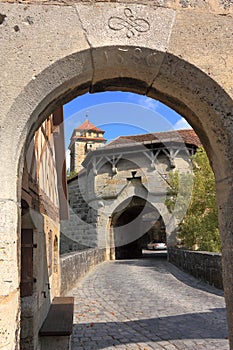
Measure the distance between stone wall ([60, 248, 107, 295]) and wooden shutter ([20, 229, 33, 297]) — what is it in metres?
4.21

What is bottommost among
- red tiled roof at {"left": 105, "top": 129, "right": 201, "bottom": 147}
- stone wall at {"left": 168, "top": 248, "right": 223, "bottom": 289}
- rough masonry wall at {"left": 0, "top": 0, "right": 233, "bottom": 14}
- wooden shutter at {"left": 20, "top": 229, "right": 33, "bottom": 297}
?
stone wall at {"left": 168, "top": 248, "right": 223, "bottom": 289}

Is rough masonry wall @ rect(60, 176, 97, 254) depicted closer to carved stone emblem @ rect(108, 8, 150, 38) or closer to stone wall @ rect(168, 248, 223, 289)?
stone wall @ rect(168, 248, 223, 289)

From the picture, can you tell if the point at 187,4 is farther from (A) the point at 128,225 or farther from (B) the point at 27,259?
(A) the point at 128,225

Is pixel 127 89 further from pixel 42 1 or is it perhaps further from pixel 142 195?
pixel 142 195

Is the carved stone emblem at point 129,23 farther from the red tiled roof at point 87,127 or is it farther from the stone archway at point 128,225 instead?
the red tiled roof at point 87,127

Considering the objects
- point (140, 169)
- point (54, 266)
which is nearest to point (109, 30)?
point (54, 266)

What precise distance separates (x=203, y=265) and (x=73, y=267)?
11.7 ft

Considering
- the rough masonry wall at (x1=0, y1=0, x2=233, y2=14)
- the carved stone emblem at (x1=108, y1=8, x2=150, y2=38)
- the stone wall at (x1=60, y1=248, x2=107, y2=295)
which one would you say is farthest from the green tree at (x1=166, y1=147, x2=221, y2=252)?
the carved stone emblem at (x1=108, y1=8, x2=150, y2=38)

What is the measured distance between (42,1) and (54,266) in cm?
497

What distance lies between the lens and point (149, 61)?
82.7 inches

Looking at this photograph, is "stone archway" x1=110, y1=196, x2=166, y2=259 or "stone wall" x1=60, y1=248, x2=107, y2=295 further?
"stone archway" x1=110, y1=196, x2=166, y2=259

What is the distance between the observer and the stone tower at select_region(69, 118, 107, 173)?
3766 centimetres

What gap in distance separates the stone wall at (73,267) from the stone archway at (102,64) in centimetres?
577

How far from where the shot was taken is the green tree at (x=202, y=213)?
1088cm
